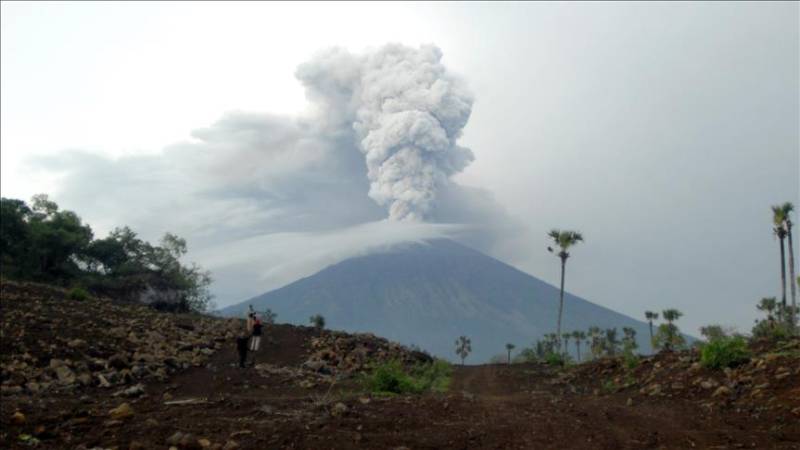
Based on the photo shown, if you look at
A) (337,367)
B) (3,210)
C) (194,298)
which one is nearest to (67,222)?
(3,210)

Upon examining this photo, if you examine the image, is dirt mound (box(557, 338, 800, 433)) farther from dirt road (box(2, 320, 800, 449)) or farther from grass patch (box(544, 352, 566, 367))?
grass patch (box(544, 352, 566, 367))

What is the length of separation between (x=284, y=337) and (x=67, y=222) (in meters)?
24.6

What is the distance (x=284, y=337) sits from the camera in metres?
22.8

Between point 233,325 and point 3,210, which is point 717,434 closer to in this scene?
point 233,325

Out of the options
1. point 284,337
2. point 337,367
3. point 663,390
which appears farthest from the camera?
point 284,337

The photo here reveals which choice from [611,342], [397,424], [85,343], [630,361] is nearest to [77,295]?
[85,343]

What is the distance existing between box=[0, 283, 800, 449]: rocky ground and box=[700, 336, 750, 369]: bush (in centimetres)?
21

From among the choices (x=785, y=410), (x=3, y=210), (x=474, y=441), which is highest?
(x=3, y=210)

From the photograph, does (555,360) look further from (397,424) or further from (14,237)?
(14,237)

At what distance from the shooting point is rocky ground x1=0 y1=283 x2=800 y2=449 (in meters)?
6.98

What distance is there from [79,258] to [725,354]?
40.1 m

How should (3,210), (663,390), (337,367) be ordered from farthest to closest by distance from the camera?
(3,210) < (337,367) < (663,390)

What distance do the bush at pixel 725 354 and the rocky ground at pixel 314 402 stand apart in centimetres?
21

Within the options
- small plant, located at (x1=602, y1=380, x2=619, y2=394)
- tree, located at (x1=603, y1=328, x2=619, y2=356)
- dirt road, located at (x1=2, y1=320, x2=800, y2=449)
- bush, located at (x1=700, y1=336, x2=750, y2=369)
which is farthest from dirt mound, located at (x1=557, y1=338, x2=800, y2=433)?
tree, located at (x1=603, y1=328, x2=619, y2=356)
